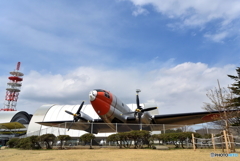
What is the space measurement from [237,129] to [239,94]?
11.4 metres

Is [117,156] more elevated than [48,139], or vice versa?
[48,139]

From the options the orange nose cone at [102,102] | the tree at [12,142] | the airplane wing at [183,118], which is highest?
the orange nose cone at [102,102]

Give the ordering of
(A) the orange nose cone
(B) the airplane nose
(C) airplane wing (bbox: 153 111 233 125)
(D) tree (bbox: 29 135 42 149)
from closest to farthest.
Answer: (D) tree (bbox: 29 135 42 149)
(B) the airplane nose
(A) the orange nose cone
(C) airplane wing (bbox: 153 111 233 125)

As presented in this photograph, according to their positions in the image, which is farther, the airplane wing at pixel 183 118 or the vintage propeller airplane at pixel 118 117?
the airplane wing at pixel 183 118

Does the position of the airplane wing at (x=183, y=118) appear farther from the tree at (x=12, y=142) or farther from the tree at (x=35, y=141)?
the tree at (x=12, y=142)

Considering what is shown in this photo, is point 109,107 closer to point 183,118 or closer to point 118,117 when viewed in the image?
point 118,117

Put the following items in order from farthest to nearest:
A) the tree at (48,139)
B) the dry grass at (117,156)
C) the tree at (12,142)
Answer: the tree at (12,142) < the tree at (48,139) < the dry grass at (117,156)

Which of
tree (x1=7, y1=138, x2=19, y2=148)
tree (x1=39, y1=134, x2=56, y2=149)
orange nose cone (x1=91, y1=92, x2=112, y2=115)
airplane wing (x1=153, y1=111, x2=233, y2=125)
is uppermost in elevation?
orange nose cone (x1=91, y1=92, x2=112, y2=115)

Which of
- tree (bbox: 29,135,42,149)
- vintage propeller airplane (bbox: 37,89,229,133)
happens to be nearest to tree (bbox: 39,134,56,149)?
tree (bbox: 29,135,42,149)

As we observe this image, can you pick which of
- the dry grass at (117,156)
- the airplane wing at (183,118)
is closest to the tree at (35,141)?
the dry grass at (117,156)

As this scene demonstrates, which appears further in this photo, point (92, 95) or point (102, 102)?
point (102, 102)

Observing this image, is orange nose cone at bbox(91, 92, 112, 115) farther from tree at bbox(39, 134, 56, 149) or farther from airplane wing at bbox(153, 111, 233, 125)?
airplane wing at bbox(153, 111, 233, 125)

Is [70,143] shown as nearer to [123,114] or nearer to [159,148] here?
[123,114]

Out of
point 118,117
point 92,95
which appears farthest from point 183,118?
point 92,95
